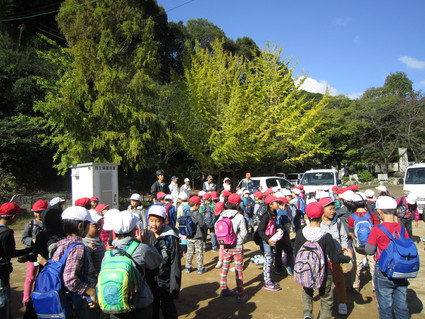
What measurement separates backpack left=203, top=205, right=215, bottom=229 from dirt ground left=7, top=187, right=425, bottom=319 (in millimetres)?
975

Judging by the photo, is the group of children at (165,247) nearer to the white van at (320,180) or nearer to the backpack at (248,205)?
the backpack at (248,205)

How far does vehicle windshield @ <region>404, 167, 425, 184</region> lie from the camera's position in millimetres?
12758

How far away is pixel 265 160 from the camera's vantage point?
2380cm

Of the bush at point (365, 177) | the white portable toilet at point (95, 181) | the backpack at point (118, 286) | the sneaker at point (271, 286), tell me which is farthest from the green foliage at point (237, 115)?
the backpack at point (118, 286)

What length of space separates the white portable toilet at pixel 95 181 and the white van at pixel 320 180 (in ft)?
25.7

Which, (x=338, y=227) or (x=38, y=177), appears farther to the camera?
(x=38, y=177)

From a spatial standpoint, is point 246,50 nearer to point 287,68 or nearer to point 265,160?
point 287,68

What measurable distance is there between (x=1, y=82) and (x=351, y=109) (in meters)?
31.0

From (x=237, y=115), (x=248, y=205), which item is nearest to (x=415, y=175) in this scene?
(x=248, y=205)

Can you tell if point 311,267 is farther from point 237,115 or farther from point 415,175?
point 237,115

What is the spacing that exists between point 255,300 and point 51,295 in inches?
134

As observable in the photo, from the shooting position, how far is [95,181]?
10172 mm

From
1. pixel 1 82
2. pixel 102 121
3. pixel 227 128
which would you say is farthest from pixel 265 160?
pixel 1 82

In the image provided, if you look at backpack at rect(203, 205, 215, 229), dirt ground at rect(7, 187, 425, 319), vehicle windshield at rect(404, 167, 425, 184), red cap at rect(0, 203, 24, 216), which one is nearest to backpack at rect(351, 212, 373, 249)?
dirt ground at rect(7, 187, 425, 319)
